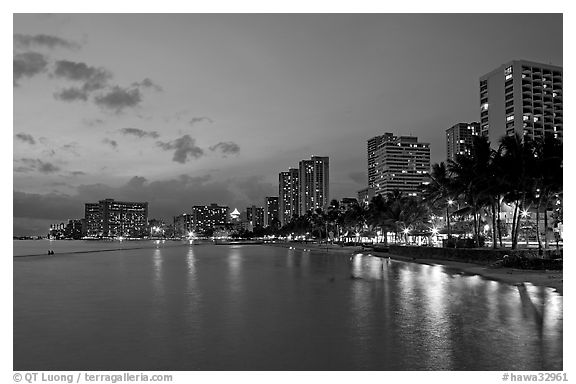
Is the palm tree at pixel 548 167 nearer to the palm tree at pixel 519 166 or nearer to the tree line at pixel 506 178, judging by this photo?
the tree line at pixel 506 178

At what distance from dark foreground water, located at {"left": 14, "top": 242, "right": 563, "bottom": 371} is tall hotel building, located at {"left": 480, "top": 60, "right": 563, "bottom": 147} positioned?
135 metres

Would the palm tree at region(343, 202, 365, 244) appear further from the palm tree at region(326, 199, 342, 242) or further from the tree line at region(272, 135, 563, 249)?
the tree line at region(272, 135, 563, 249)

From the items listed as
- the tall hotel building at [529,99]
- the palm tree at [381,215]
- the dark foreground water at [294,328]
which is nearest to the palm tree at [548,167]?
the dark foreground water at [294,328]

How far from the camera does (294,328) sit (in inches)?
625

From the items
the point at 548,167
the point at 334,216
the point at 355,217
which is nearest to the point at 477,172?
the point at 548,167

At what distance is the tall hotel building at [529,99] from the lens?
14525cm

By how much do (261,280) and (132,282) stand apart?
28.7 feet

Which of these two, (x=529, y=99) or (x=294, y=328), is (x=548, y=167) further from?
(x=529, y=99)

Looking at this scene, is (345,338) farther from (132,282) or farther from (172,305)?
(132,282)

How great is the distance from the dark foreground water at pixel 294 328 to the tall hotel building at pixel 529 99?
134978 mm

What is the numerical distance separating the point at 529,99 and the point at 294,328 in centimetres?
15253
